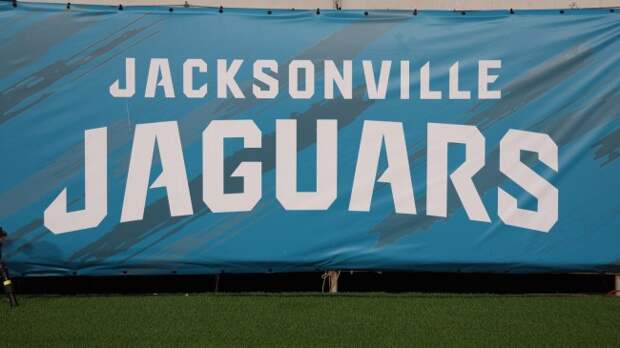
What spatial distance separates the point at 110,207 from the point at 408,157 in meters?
2.00

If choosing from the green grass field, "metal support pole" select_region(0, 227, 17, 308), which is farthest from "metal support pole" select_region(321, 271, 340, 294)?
"metal support pole" select_region(0, 227, 17, 308)

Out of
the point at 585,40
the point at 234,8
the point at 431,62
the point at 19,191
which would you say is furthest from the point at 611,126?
the point at 19,191

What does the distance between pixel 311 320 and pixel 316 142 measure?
122 cm

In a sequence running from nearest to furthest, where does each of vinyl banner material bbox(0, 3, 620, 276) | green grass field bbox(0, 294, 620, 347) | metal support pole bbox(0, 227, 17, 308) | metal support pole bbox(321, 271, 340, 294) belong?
1. green grass field bbox(0, 294, 620, 347)
2. metal support pole bbox(0, 227, 17, 308)
3. vinyl banner material bbox(0, 3, 620, 276)
4. metal support pole bbox(321, 271, 340, 294)

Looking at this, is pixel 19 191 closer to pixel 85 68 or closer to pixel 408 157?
pixel 85 68

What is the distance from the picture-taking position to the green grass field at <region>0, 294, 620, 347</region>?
193 inches

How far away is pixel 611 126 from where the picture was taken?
5891mm

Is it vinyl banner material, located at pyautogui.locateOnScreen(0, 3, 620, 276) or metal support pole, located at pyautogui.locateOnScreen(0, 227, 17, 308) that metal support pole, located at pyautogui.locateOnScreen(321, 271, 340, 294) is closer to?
vinyl banner material, located at pyautogui.locateOnScreen(0, 3, 620, 276)

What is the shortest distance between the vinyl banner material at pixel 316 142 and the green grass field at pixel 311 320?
0.76 feet

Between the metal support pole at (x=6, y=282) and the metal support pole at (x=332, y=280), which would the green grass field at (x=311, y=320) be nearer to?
the metal support pole at (x=6, y=282)

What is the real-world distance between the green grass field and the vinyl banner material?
233 mm

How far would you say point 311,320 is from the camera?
5.32 metres

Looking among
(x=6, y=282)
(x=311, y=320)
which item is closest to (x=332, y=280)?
(x=311, y=320)

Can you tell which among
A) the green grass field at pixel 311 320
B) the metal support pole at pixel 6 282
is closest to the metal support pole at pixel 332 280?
the green grass field at pixel 311 320
